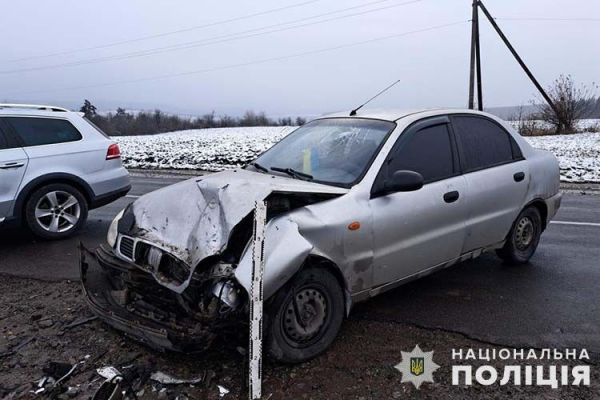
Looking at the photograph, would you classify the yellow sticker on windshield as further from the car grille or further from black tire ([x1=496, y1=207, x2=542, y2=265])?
black tire ([x1=496, y1=207, x2=542, y2=265])

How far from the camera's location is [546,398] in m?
2.76

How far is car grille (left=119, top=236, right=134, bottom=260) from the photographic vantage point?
3.40 m

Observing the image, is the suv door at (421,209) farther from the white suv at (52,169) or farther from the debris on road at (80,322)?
the white suv at (52,169)

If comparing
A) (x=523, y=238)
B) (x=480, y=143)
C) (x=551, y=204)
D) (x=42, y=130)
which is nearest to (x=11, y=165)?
(x=42, y=130)

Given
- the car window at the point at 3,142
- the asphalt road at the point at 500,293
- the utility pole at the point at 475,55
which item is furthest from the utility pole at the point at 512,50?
the car window at the point at 3,142

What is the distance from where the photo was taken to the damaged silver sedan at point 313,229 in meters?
2.90

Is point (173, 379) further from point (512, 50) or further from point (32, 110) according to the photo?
point (512, 50)

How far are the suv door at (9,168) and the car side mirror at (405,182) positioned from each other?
470 centimetres

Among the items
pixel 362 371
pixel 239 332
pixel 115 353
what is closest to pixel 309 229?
pixel 239 332

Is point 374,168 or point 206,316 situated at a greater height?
point 374,168

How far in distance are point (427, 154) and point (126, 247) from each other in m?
2.52

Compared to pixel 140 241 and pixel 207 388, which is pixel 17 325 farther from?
pixel 207 388

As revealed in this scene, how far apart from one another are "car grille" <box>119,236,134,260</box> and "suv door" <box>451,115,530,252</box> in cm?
278

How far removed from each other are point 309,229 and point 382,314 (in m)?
1.25
